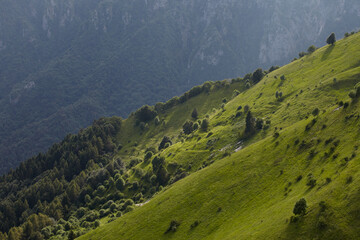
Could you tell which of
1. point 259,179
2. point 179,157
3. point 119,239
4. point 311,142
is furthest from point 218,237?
point 179,157

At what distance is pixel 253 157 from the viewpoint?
79062 millimetres

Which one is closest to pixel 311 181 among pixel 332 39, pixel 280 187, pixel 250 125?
pixel 280 187

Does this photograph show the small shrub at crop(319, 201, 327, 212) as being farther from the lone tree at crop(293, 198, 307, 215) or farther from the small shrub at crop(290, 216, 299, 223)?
the small shrub at crop(290, 216, 299, 223)

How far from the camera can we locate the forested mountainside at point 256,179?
4834 centimetres

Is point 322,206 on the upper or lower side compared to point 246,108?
lower

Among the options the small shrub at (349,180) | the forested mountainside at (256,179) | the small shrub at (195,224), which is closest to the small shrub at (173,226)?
the forested mountainside at (256,179)

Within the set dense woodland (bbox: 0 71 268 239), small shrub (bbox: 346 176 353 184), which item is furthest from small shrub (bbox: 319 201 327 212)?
dense woodland (bbox: 0 71 268 239)

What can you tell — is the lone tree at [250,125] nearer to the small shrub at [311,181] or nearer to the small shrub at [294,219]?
the small shrub at [311,181]

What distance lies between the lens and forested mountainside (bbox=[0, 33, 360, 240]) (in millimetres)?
48344

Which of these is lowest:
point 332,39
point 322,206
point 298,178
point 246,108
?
point 298,178

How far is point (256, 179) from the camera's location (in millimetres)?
70125

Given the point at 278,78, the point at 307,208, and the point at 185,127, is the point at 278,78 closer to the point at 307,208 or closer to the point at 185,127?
the point at 185,127

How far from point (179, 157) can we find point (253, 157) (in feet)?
215

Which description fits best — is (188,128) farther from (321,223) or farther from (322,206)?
(321,223)
